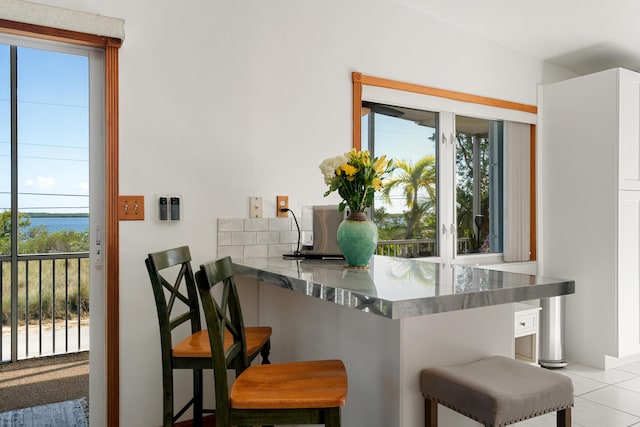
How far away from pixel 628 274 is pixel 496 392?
2982 mm

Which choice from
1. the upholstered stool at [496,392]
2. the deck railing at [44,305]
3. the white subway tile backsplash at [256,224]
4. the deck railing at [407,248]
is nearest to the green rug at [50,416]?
the deck railing at [44,305]

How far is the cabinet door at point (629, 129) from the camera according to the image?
3.76m

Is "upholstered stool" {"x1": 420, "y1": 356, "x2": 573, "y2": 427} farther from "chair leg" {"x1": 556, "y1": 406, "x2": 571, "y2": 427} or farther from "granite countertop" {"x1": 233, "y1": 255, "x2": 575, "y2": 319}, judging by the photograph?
"granite countertop" {"x1": 233, "y1": 255, "x2": 575, "y2": 319}

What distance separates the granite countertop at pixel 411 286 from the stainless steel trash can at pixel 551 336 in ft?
7.11

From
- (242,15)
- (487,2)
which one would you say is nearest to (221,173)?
(242,15)

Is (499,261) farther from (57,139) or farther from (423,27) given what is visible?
(57,139)

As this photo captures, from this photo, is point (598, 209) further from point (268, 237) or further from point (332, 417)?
point (332, 417)

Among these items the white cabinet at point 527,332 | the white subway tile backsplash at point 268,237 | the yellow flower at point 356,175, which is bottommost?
the white cabinet at point 527,332

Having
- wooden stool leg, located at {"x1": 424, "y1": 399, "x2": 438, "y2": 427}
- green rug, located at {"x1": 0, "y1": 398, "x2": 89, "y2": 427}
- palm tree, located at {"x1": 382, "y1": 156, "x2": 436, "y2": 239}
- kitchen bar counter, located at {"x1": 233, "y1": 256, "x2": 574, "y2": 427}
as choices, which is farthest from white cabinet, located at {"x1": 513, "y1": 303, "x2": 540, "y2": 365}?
green rug, located at {"x1": 0, "y1": 398, "x2": 89, "y2": 427}

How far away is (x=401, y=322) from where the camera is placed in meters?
1.65

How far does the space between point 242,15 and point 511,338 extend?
2.22 meters

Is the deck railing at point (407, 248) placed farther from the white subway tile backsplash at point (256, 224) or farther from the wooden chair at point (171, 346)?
the wooden chair at point (171, 346)

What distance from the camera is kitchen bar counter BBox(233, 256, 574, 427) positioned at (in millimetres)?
1487

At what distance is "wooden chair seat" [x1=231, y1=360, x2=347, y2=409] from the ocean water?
1601 millimetres
